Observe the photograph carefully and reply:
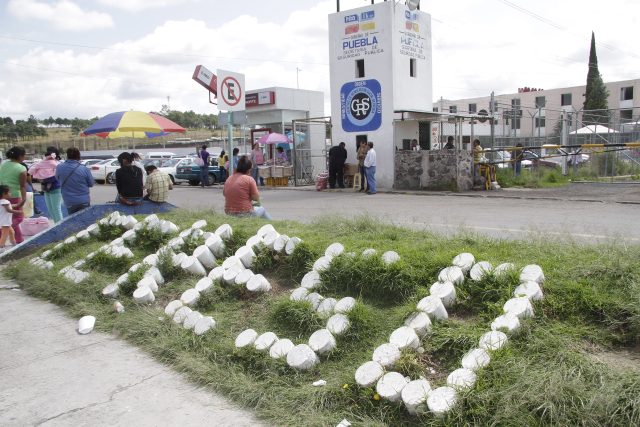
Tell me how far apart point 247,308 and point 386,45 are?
16.0m

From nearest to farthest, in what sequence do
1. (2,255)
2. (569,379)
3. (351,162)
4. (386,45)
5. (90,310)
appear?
(569,379), (90,310), (2,255), (386,45), (351,162)

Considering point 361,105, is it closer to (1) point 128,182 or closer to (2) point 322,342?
(1) point 128,182

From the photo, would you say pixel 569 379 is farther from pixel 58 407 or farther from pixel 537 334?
pixel 58 407

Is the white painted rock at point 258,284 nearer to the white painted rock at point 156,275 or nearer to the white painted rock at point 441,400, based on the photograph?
the white painted rock at point 156,275

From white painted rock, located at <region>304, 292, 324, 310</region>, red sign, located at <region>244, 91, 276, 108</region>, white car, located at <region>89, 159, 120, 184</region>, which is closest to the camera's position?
white painted rock, located at <region>304, 292, 324, 310</region>

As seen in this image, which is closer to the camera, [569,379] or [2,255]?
[569,379]

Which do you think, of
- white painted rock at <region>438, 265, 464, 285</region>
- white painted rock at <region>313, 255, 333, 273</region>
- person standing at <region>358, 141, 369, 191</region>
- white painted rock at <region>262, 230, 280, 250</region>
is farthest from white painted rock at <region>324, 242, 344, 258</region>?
person standing at <region>358, 141, 369, 191</region>

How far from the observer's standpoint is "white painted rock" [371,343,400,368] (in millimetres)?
3694

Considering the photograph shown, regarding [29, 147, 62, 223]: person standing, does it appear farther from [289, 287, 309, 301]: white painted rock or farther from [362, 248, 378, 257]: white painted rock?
[362, 248, 378, 257]: white painted rock

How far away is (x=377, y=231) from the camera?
6.21 m

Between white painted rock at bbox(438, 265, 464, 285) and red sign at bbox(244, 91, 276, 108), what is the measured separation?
66.9 feet

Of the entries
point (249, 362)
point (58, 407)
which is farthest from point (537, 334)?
point (58, 407)

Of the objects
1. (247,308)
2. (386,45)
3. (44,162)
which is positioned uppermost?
(386,45)

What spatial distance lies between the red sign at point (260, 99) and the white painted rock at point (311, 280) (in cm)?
1962
